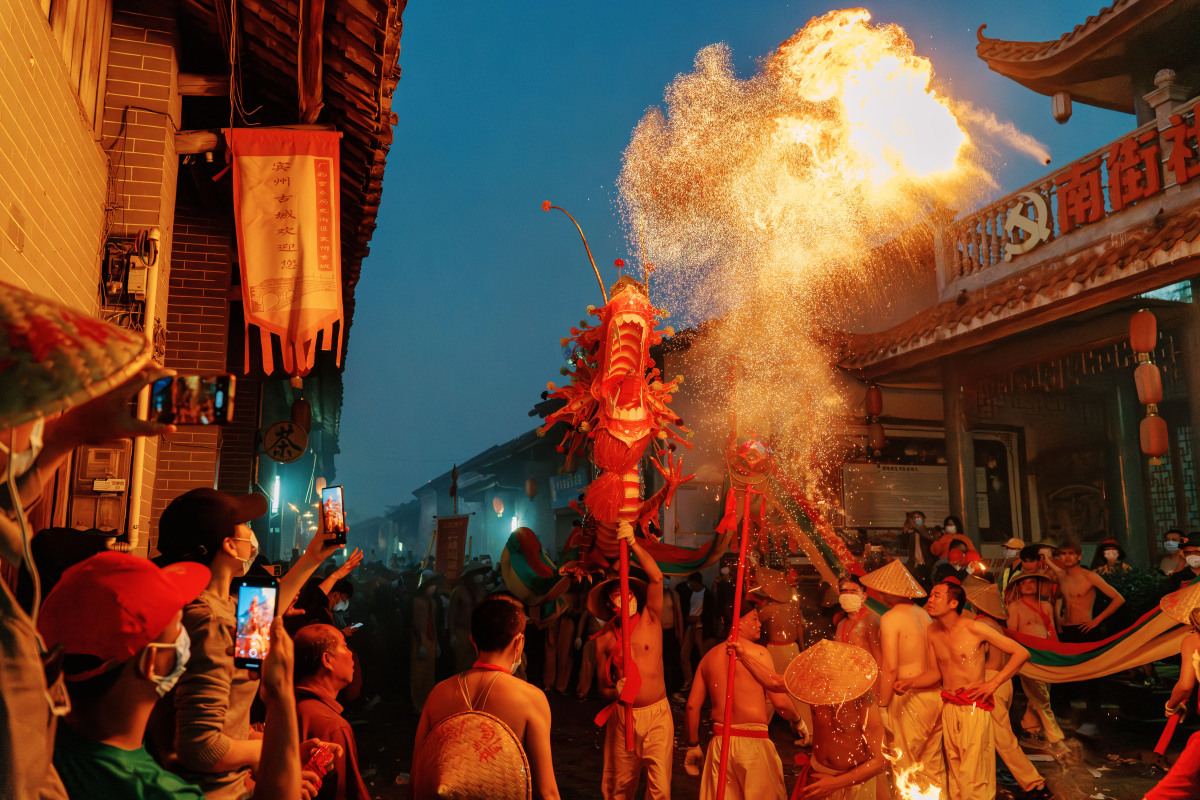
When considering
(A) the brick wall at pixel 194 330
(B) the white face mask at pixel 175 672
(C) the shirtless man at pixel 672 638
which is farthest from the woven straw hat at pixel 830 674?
(C) the shirtless man at pixel 672 638

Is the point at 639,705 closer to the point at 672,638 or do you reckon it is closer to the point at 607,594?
the point at 607,594

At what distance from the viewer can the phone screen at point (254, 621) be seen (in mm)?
2227

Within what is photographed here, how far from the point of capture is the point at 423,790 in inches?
124

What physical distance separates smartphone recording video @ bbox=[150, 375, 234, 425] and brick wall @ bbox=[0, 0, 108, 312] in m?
2.78

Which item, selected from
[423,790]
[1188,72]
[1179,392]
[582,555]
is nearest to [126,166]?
[582,555]

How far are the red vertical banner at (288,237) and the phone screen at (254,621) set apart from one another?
3.82 metres

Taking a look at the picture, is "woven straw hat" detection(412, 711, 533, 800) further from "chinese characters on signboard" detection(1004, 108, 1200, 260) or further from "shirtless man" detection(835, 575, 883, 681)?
"chinese characters on signboard" detection(1004, 108, 1200, 260)

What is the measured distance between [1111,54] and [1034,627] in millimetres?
8764

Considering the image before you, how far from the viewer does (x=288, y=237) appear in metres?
6.16

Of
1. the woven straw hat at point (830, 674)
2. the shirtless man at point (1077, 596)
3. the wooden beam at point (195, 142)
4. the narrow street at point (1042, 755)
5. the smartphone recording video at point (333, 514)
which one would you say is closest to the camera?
the smartphone recording video at point (333, 514)

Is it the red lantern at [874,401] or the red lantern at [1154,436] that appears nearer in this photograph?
the red lantern at [1154,436]

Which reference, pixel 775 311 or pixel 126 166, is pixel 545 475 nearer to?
pixel 775 311

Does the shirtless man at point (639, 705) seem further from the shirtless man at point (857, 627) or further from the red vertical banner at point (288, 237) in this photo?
the red vertical banner at point (288, 237)

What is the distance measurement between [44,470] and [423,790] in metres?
1.97
